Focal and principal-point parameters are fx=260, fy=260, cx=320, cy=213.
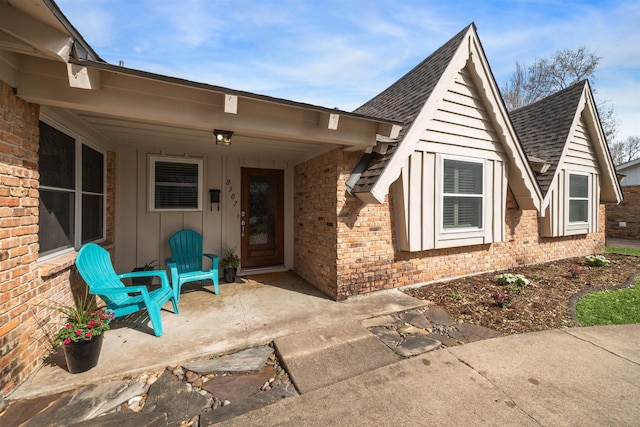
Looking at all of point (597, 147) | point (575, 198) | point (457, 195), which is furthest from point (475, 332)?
point (597, 147)

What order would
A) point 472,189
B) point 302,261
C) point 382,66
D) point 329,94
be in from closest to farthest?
point 472,189
point 302,261
point 382,66
point 329,94

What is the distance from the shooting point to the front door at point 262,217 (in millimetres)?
5828

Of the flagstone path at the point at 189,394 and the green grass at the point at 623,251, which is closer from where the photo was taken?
the flagstone path at the point at 189,394

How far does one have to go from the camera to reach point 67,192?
3258 millimetres

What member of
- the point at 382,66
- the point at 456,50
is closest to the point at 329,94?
the point at 382,66

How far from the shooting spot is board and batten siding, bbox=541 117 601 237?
6.55 meters

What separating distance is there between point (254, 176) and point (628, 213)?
1585cm

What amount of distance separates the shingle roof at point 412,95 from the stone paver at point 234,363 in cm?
256

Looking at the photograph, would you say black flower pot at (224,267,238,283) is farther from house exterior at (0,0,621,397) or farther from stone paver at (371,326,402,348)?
stone paver at (371,326,402,348)

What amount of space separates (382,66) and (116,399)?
861cm

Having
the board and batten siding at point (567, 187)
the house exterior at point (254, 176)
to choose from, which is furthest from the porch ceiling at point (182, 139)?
the board and batten siding at point (567, 187)

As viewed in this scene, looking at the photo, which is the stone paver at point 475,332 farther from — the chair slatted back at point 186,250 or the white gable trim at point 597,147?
the white gable trim at point 597,147

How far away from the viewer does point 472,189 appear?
511 cm

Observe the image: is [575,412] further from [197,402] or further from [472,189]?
[472,189]
